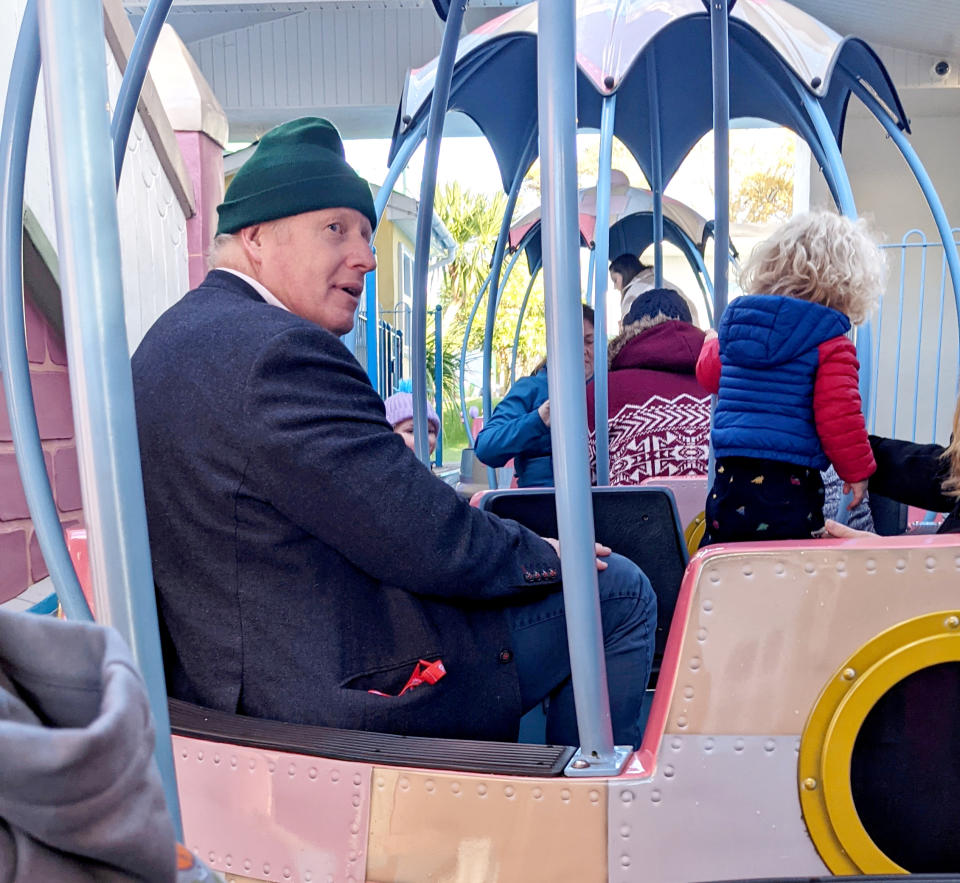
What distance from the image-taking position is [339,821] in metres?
1.17

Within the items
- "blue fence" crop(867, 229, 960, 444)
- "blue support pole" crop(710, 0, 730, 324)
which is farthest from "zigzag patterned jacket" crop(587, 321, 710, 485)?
"blue fence" crop(867, 229, 960, 444)

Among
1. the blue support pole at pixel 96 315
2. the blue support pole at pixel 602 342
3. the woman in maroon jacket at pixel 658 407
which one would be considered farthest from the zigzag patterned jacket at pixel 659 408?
the blue support pole at pixel 96 315

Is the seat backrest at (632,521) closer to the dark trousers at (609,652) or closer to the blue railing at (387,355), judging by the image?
the dark trousers at (609,652)

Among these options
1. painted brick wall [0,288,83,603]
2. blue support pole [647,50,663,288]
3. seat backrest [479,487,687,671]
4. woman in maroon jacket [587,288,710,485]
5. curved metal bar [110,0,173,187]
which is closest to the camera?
curved metal bar [110,0,173,187]

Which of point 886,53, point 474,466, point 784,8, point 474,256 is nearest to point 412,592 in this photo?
point 784,8

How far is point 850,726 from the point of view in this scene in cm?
112

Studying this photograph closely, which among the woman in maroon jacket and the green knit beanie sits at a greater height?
the green knit beanie

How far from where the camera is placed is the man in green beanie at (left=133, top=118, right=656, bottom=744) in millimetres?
1195

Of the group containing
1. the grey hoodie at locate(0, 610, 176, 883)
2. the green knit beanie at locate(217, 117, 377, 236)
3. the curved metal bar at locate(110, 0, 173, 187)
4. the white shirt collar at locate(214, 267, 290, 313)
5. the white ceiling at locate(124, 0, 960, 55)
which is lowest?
the grey hoodie at locate(0, 610, 176, 883)

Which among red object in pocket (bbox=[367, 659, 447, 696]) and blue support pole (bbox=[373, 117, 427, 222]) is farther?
blue support pole (bbox=[373, 117, 427, 222])

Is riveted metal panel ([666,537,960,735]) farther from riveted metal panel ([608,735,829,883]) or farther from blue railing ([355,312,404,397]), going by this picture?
blue railing ([355,312,404,397])

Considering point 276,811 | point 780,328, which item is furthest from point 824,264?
point 276,811

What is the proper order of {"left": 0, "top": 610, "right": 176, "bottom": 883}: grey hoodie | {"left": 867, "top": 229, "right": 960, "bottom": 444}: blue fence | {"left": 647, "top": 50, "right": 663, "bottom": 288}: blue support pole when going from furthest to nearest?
1. {"left": 867, "top": 229, "right": 960, "bottom": 444}: blue fence
2. {"left": 647, "top": 50, "right": 663, "bottom": 288}: blue support pole
3. {"left": 0, "top": 610, "right": 176, "bottom": 883}: grey hoodie

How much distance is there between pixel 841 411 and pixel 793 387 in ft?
0.33
